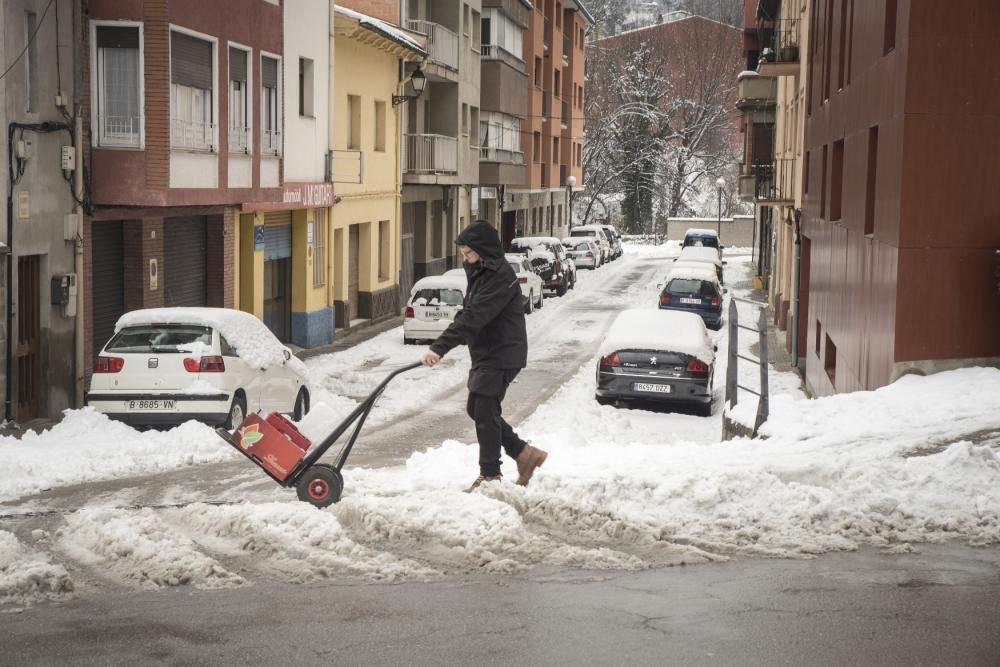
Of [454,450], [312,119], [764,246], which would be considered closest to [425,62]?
[312,119]

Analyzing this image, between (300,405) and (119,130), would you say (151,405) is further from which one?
(119,130)

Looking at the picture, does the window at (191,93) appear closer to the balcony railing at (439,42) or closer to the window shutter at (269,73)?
the window shutter at (269,73)

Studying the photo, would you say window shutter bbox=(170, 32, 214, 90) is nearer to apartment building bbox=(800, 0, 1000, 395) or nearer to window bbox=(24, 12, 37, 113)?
window bbox=(24, 12, 37, 113)

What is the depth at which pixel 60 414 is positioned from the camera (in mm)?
17391

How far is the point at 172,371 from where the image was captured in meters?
14.9

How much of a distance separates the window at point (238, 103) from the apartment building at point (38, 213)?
4017 millimetres

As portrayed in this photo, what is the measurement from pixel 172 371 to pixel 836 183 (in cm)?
1122

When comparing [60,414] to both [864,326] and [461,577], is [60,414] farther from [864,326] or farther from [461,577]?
[461,577]

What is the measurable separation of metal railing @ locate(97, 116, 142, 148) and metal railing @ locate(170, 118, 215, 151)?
54cm

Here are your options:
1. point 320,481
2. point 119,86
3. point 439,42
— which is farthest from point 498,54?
point 320,481

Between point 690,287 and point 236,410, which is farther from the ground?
point 690,287

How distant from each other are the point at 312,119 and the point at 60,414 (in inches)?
464

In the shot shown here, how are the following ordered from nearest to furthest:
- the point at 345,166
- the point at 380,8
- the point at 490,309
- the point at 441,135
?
1. the point at 490,309
2. the point at 345,166
3. the point at 380,8
4. the point at 441,135

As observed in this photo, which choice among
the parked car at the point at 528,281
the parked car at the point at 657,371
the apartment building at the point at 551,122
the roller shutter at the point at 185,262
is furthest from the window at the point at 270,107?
the apartment building at the point at 551,122
